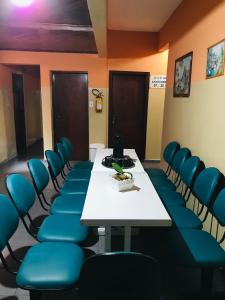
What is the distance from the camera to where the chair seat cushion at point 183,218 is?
73.9 inches

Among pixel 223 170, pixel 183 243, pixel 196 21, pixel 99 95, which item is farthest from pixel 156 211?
pixel 99 95

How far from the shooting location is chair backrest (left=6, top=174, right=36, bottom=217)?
1.68 metres

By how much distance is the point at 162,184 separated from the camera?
2797mm

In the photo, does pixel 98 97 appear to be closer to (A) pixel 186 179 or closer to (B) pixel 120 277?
(A) pixel 186 179

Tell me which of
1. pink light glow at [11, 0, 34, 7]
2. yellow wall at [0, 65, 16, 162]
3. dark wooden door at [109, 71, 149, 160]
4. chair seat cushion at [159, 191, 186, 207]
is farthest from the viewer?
dark wooden door at [109, 71, 149, 160]

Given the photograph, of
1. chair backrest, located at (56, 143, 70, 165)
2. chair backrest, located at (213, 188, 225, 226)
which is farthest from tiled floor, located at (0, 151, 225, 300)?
chair backrest, located at (56, 143, 70, 165)

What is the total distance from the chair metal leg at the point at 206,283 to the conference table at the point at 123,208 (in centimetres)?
54

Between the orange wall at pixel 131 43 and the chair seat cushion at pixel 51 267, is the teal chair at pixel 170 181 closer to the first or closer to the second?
the chair seat cushion at pixel 51 267

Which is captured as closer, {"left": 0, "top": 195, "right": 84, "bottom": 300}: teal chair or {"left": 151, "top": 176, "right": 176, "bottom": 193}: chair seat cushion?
{"left": 0, "top": 195, "right": 84, "bottom": 300}: teal chair

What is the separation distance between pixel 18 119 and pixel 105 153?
11.7 feet

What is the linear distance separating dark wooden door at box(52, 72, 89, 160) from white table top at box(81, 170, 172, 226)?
332 cm

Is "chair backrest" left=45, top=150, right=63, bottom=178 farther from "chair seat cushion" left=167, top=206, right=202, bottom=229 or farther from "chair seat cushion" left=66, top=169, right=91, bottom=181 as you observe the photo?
"chair seat cushion" left=167, top=206, right=202, bottom=229

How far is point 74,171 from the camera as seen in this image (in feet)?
10.5

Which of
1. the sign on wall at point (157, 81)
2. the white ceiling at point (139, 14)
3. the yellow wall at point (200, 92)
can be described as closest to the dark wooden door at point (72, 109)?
the white ceiling at point (139, 14)
